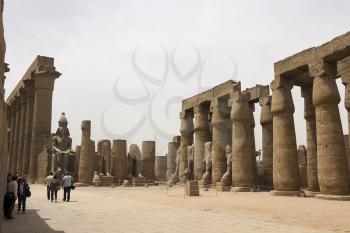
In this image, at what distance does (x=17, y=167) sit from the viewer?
44000mm

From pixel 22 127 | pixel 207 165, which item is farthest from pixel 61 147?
pixel 22 127

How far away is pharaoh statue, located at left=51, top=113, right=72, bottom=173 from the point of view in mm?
31125

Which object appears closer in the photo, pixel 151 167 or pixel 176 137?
pixel 151 167

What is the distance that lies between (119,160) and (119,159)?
9cm

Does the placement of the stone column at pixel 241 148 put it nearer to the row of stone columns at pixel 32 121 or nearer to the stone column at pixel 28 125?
the row of stone columns at pixel 32 121

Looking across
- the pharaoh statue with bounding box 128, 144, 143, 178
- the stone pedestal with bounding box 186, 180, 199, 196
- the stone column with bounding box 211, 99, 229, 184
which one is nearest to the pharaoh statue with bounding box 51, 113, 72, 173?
the pharaoh statue with bounding box 128, 144, 143, 178

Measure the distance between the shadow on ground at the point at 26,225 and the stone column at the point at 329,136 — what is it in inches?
477

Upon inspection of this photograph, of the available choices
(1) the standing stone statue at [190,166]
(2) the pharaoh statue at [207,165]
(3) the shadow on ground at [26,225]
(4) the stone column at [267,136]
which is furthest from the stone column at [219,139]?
(3) the shadow on ground at [26,225]

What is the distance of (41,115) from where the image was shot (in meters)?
37.4

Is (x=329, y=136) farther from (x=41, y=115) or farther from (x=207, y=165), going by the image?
(x=41, y=115)

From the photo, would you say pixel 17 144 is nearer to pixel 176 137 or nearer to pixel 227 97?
pixel 176 137

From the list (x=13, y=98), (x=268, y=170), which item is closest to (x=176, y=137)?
(x=268, y=170)

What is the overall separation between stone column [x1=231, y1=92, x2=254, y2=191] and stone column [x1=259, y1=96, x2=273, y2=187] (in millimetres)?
2053

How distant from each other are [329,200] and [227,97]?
13.2 m
